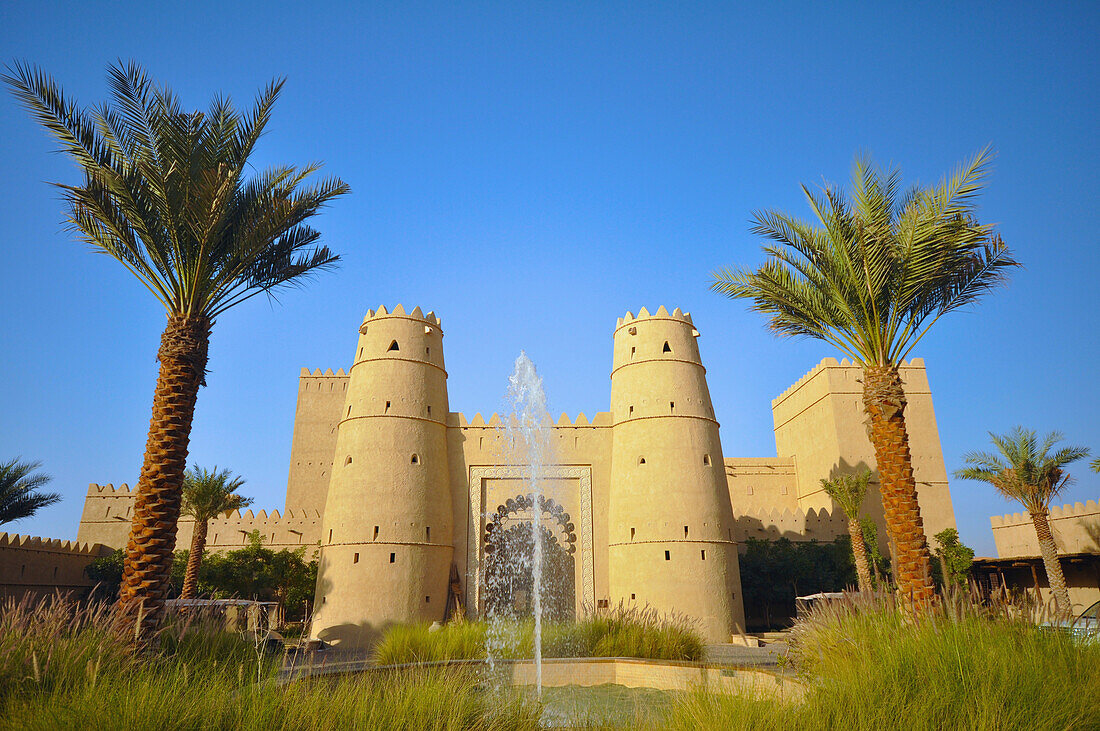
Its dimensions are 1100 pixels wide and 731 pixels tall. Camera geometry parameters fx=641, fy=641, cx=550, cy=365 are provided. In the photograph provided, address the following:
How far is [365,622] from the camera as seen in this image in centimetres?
1783

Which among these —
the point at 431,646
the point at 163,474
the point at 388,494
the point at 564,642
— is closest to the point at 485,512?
→ the point at 388,494

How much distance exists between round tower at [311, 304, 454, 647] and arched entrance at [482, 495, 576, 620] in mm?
1666

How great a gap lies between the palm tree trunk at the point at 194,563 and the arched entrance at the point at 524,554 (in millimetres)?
8958

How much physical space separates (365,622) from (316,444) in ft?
41.2

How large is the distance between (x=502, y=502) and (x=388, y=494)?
13.9ft

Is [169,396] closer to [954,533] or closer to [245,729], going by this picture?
[245,729]

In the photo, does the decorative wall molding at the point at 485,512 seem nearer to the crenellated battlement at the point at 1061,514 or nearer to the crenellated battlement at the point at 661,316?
the crenellated battlement at the point at 661,316

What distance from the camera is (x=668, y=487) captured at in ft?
63.7

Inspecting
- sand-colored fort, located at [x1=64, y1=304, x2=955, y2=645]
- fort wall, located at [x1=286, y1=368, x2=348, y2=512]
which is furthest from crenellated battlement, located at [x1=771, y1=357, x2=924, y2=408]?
fort wall, located at [x1=286, y1=368, x2=348, y2=512]

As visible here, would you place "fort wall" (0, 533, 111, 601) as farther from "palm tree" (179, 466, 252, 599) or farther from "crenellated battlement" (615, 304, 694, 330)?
"crenellated battlement" (615, 304, 694, 330)

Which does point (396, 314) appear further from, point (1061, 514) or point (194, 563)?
point (1061, 514)

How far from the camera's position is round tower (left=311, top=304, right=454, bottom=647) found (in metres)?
18.2

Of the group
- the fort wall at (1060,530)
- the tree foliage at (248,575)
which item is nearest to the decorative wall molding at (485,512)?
the tree foliage at (248,575)

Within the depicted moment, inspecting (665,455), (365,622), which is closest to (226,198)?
(365,622)
